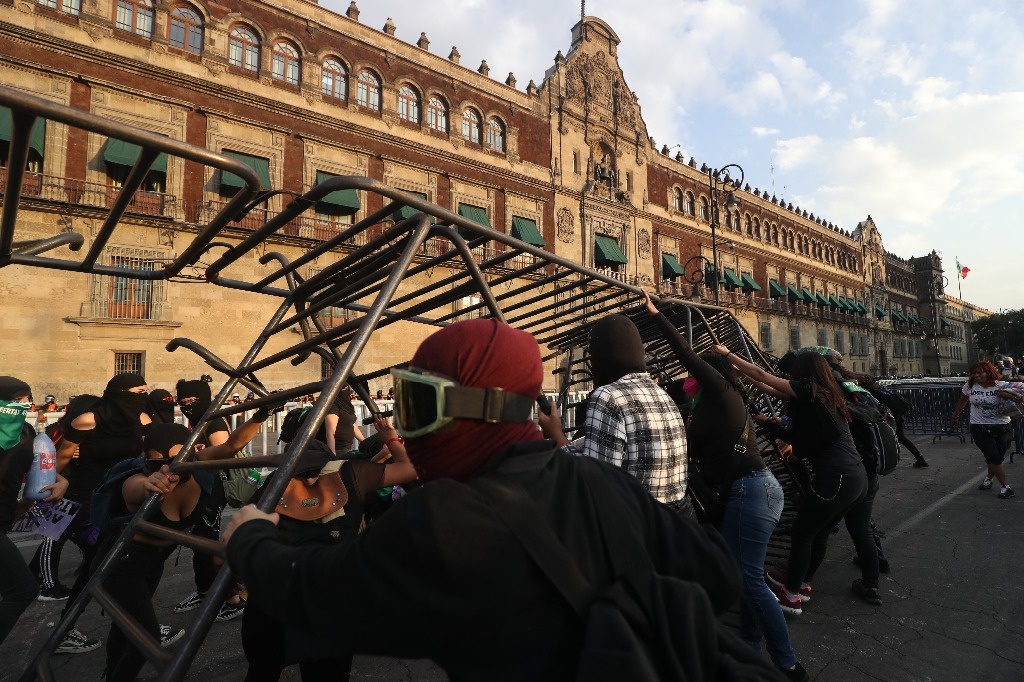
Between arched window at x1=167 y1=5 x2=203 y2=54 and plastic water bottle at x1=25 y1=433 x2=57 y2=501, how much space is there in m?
17.1

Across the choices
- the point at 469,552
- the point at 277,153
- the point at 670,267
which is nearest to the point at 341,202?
the point at 277,153

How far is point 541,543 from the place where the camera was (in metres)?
0.93

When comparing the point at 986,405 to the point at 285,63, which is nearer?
the point at 986,405

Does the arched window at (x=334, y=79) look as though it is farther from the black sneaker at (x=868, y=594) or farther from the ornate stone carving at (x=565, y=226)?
the black sneaker at (x=868, y=594)

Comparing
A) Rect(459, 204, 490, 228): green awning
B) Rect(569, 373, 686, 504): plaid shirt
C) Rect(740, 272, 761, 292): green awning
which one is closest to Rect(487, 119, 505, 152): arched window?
Rect(459, 204, 490, 228): green awning

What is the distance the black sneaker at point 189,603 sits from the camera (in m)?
3.91

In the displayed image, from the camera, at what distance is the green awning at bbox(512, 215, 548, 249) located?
2189cm

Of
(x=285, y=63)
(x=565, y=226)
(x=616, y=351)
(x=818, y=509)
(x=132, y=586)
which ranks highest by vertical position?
(x=285, y=63)

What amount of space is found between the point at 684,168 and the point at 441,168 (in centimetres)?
1750

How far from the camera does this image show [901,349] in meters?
49.2

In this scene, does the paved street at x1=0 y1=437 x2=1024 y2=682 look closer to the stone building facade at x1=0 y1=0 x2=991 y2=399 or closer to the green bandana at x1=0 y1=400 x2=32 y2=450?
the green bandana at x1=0 y1=400 x2=32 y2=450

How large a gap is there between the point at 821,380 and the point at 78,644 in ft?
17.8

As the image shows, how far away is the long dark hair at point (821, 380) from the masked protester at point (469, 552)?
111 inches

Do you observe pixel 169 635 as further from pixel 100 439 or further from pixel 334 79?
pixel 334 79
